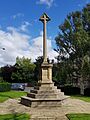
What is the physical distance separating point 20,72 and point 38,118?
59.9 meters

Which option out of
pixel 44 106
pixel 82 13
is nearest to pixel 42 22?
pixel 44 106

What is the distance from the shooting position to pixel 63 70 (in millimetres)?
42781

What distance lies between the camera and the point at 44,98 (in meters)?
18.3

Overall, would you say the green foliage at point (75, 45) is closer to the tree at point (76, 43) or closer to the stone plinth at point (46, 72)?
the tree at point (76, 43)

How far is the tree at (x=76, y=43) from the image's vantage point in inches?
1613

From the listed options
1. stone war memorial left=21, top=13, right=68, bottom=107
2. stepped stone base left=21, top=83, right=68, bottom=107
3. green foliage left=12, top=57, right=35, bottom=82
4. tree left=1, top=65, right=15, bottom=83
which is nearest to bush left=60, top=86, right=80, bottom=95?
stone war memorial left=21, top=13, right=68, bottom=107

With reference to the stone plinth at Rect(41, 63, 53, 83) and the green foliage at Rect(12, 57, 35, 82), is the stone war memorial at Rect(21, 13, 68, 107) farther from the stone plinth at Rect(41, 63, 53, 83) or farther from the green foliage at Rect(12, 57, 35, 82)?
the green foliage at Rect(12, 57, 35, 82)

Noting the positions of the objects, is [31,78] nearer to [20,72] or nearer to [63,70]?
[20,72]

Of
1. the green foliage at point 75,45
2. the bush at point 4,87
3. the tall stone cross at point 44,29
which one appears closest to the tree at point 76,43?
the green foliage at point 75,45

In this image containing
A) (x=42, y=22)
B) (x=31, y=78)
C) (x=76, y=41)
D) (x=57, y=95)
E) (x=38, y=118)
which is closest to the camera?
(x=38, y=118)

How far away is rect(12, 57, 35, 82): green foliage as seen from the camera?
72.1 meters

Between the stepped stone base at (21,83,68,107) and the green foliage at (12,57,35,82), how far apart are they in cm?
5212

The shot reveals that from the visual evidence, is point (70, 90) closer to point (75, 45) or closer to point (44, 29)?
point (75, 45)

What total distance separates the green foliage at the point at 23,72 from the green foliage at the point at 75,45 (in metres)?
29.0
